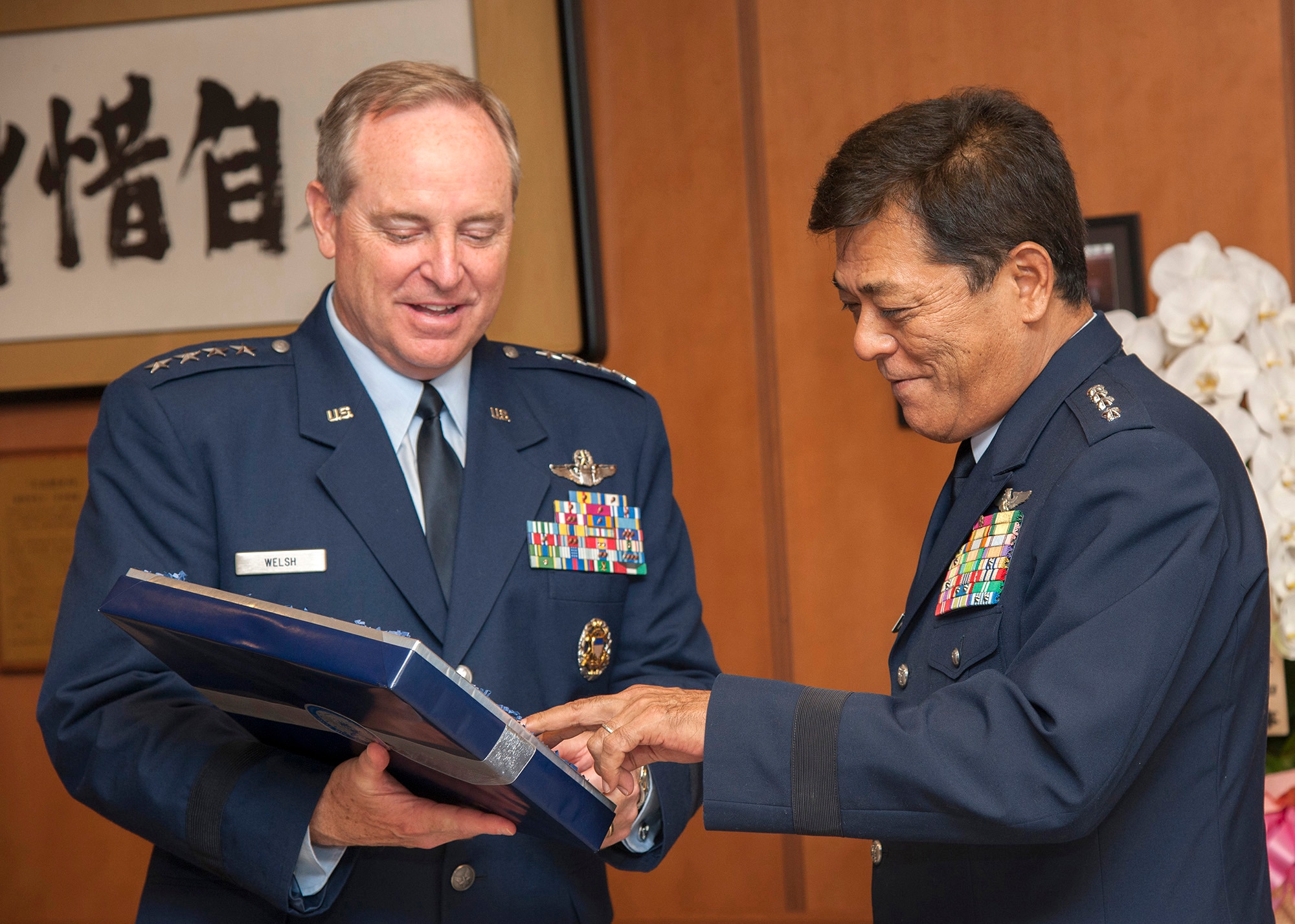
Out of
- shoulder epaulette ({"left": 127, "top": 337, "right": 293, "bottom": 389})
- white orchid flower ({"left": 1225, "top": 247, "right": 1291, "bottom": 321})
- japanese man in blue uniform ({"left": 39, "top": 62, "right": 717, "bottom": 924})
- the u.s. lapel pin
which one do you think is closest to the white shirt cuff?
japanese man in blue uniform ({"left": 39, "top": 62, "right": 717, "bottom": 924})

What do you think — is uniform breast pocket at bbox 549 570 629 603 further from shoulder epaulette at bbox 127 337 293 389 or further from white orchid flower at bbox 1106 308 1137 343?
white orchid flower at bbox 1106 308 1137 343

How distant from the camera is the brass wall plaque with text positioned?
115 inches

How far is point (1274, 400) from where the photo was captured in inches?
83.5

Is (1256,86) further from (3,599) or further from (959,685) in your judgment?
(3,599)

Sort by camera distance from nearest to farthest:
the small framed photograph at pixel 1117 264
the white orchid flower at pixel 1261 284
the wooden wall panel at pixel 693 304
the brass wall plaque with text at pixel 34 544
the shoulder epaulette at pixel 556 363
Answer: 1. the shoulder epaulette at pixel 556 363
2. the white orchid flower at pixel 1261 284
3. the small framed photograph at pixel 1117 264
4. the wooden wall panel at pixel 693 304
5. the brass wall plaque with text at pixel 34 544

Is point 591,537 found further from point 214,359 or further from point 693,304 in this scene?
point 693,304

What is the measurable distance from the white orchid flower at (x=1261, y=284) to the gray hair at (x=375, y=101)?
1.40 meters

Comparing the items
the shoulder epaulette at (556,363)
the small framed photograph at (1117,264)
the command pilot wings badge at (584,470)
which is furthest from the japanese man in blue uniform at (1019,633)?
the small framed photograph at (1117,264)

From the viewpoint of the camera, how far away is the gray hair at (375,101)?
5.56ft

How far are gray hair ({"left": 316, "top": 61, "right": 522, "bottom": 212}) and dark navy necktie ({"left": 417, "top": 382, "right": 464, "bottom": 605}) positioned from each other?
32 cm

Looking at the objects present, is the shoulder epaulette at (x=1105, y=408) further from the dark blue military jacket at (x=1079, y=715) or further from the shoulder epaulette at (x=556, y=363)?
the shoulder epaulette at (x=556, y=363)

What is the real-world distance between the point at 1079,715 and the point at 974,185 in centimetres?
61

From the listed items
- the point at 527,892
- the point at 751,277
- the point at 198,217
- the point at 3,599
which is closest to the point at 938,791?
the point at 527,892

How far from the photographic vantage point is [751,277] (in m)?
2.79
